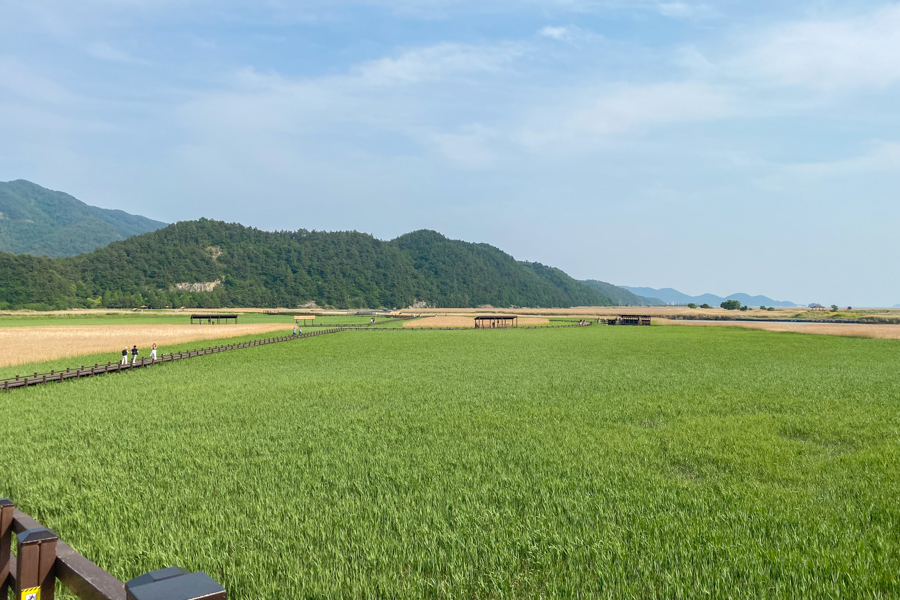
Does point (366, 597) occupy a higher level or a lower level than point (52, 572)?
lower

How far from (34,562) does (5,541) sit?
1038 millimetres

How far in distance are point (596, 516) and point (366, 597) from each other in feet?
13.1

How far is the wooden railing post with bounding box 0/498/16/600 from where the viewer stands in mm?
4227

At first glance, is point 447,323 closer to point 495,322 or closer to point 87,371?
point 495,322

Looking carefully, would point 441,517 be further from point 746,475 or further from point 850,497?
point 850,497

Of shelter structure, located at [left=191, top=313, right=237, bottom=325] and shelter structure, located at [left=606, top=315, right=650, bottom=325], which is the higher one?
shelter structure, located at [left=606, top=315, right=650, bottom=325]

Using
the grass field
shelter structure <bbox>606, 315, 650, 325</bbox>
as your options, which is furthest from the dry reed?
the grass field

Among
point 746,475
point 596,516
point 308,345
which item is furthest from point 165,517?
point 308,345

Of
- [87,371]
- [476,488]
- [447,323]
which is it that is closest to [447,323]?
[447,323]

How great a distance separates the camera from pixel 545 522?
8.20 m

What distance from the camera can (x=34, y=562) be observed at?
364cm

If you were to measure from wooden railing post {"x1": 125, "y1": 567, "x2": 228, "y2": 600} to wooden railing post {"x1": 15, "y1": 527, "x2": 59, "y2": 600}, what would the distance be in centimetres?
136

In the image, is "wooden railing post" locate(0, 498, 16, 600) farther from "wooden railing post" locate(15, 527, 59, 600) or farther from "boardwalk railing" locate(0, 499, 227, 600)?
"wooden railing post" locate(15, 527, 59, 600)

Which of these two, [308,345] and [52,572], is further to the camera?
[308,345]
